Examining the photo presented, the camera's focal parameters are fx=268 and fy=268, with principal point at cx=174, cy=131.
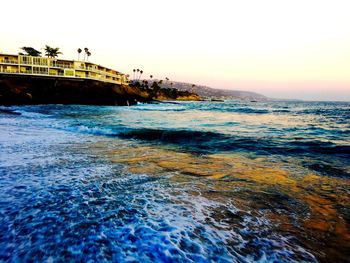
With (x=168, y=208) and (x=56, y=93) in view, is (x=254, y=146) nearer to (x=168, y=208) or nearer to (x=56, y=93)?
(x=168, y=208)

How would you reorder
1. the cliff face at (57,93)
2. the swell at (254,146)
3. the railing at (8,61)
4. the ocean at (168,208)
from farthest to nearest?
the railing at (8,61)
the cliff face at (57,93)
the swell at (254,146)
the ocean at (168,208)

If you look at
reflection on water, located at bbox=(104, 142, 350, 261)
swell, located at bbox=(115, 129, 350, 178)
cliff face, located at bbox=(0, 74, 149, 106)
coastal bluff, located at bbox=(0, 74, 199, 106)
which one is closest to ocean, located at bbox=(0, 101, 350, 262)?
reflection on water, located at bbox=(104, 142, 350, 261)

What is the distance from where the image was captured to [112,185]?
548 cm

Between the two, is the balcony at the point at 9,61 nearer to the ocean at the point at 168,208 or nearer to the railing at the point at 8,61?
the railing at the point at 8,61

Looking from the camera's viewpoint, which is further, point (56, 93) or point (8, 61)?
point (8, 61)

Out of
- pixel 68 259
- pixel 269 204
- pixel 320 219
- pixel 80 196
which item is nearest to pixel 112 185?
pixel 80 196

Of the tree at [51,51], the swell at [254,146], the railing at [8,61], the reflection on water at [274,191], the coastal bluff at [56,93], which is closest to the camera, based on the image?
the reflection on water at [274,191]

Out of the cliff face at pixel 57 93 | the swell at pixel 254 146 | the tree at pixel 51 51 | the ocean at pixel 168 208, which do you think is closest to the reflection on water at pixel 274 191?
the ocean at pixel 168 208

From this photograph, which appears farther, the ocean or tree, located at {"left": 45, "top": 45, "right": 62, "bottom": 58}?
tree, located at {"left": 45, "top": 45, "right": 62, "bottom": 58}

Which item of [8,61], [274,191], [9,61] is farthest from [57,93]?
[274,191]

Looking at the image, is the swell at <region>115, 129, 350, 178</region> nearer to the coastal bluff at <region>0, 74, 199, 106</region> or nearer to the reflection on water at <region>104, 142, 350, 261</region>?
the reflection on water at <region>104, 142, 350, 261</region>

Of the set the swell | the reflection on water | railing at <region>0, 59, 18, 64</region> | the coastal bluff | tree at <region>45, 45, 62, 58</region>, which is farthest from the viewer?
tree at <region>45, 45, 62, 58</region>

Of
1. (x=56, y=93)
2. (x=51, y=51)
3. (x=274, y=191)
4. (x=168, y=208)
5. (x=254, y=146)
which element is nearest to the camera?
(x=168, y=208)

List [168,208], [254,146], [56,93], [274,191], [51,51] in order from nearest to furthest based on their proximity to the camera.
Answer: [168,208] → [274,191] → [254,146] → [56,93] → [51,51]
